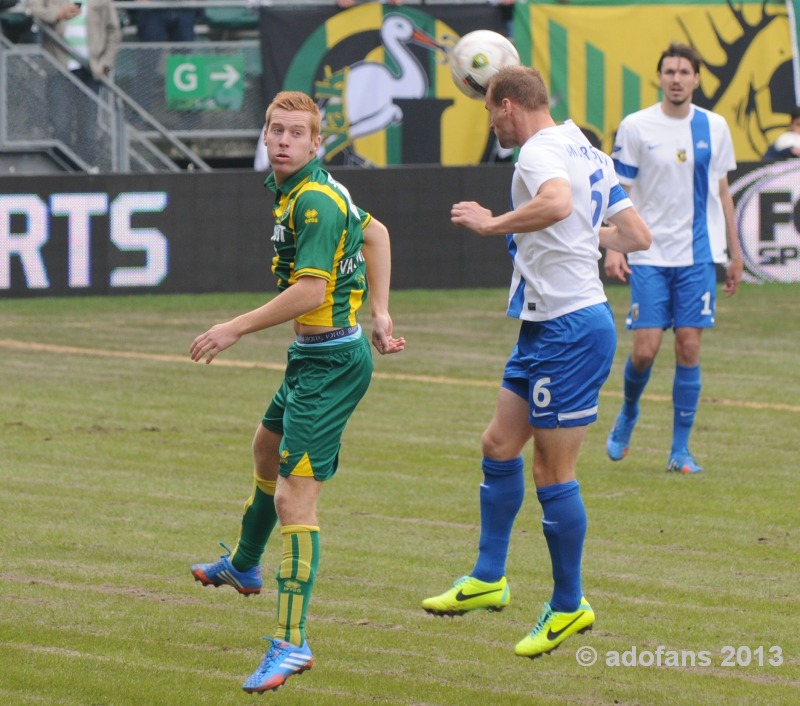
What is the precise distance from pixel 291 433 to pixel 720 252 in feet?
17.0

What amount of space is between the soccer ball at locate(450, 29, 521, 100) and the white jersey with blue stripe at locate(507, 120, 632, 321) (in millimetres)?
1387

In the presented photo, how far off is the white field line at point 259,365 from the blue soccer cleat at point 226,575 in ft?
21.8

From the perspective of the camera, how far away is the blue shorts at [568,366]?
642 centimetres

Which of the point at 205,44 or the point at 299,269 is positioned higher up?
the point at 205,44

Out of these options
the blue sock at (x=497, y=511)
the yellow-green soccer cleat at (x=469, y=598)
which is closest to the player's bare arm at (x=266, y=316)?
the blue sock at (x=497, y=511)

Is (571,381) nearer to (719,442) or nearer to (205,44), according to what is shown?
(719,442)

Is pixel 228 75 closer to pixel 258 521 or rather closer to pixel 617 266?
pixel 617 266

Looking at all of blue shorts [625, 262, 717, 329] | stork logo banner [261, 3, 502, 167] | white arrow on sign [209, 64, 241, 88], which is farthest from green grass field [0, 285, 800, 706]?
white arrow on sign [209, 64, 241, 88]

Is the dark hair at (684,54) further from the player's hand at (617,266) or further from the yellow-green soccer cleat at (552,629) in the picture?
the yellow-green soccer cleat at (552,629)

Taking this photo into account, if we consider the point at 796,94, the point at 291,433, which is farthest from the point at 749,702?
the point at 796,94

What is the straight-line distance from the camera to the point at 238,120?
23.3 meters

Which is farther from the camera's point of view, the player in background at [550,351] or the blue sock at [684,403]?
the blue sock at [684,403]

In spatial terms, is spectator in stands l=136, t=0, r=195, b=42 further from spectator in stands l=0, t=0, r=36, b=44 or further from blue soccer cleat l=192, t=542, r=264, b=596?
blue soccer cleat l=192, t=542, r=264, b=596

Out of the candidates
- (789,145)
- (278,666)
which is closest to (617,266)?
(278,666)
